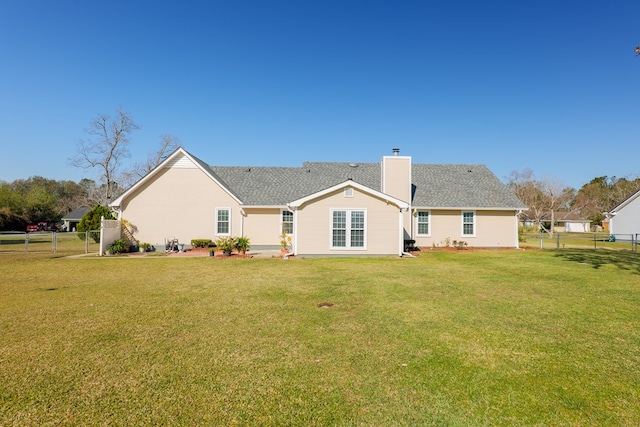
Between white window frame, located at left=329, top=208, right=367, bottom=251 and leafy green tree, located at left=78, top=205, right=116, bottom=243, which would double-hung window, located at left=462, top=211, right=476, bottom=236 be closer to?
white window frame, located at left=329, top=208, right=367, bottom=251

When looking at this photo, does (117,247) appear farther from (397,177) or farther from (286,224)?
(397,177)

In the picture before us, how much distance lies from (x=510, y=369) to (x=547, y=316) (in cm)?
334

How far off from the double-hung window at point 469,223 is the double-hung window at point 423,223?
99.4 inches

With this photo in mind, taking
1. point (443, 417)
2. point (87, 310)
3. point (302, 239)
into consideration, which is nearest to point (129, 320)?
point (87, 310)

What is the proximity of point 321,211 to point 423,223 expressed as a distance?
861 cm

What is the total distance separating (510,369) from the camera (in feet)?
14.8

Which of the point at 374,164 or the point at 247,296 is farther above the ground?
the point at 374,164

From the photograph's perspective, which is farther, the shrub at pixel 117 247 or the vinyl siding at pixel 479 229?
the vinyl siding at pixel 479 229

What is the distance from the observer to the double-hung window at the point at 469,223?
21.8 m

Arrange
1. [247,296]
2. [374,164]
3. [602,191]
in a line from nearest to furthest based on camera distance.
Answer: [247,296] → [374,164] → [602,191]

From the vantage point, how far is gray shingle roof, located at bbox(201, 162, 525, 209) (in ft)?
71.5

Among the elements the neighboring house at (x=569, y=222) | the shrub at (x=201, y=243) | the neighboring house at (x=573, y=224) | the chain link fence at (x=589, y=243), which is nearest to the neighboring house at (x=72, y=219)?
the shrub at (x=201, y=243)

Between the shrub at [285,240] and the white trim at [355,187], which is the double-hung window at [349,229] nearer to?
the white trim at [355,187]

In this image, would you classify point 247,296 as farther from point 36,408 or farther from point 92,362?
point 36,408
